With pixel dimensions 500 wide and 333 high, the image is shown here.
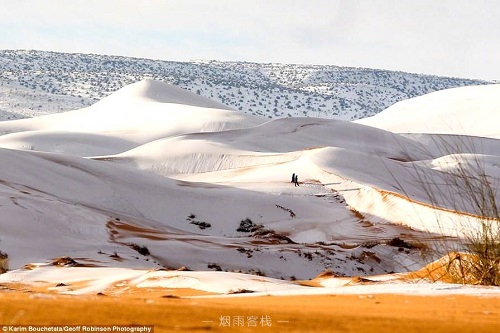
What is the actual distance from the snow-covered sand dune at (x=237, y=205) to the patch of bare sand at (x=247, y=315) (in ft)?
6.17

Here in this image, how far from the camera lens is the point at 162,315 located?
3.66 metres

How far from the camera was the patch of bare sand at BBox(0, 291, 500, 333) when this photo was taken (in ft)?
11.4

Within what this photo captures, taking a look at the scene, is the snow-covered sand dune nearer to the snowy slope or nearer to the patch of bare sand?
the patch of bare sand

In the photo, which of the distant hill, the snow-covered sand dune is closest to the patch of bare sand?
the snow-covered sand dune

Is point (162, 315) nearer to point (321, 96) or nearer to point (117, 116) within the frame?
point (117, 116)

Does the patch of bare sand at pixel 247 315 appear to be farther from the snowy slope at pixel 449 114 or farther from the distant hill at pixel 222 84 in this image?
the distant hill at pixel 222 84

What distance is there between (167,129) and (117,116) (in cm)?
843

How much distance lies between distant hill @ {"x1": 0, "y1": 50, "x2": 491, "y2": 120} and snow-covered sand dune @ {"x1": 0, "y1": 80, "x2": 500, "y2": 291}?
62607mm

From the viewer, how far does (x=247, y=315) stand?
12.3 feet

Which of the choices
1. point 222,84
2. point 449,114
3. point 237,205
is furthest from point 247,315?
point 222,84

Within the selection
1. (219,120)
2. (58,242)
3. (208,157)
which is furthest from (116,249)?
(219,120)

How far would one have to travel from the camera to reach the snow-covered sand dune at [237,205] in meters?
16.9

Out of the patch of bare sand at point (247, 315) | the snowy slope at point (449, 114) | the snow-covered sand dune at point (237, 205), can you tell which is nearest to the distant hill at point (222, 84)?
the snowy slope at point (449, 114)

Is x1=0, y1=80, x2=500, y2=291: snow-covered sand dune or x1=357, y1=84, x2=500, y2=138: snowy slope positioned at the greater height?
x1=357, y1=84, x2=500, y2=138: snowy slope
